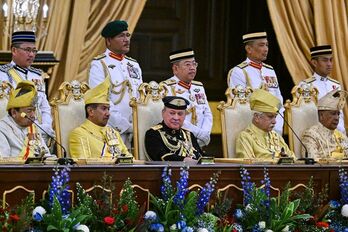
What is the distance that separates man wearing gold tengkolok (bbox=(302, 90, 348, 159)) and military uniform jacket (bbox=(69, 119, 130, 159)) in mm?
1708

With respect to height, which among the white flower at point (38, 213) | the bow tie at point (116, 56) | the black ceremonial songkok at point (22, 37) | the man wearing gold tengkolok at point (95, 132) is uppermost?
the black ceremonial songkok at point (22, 37)

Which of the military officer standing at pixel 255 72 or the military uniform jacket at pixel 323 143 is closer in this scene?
the military uniform jacket at pixel 323 143

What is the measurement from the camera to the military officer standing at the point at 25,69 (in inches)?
270

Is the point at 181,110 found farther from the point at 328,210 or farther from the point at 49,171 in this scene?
the point at 49,171

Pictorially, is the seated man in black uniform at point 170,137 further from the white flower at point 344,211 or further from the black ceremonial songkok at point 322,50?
the black ceremonial songkok at point 322,50

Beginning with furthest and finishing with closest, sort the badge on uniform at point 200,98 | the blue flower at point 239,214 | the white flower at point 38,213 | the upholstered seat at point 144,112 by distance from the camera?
the badge on uniform at point 200,98 < the upholstered seat at point 144,112 < the blue flower at point 239,214 < the white flower at point 38,213

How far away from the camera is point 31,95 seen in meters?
6.06

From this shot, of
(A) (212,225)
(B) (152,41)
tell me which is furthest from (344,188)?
(B) (152,41)

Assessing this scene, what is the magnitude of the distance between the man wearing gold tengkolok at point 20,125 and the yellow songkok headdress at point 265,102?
1.65 metres

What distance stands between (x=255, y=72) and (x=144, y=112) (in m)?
1.33

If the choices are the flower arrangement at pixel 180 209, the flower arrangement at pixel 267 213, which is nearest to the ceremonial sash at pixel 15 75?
the flower arrangement at pixel 180 209

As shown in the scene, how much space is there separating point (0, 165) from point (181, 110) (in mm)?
1880

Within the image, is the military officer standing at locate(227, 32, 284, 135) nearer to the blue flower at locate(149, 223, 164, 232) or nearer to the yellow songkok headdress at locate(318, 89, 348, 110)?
the yellow songkok headdress at locate(318, 89, 348, 110)

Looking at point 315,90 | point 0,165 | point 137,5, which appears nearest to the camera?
point 0,165
